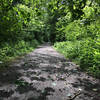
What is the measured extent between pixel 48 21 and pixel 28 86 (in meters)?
23.1

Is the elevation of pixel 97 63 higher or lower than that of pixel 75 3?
lower

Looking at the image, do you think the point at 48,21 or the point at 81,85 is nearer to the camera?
the point at 81,85

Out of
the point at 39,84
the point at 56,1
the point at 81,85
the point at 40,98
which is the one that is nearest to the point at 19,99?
the point at 40,98

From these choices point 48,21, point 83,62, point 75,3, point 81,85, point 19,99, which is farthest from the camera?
point 48,21

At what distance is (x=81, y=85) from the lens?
2998 mm

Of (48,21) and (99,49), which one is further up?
(48,21)

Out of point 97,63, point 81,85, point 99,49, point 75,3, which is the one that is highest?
point 75,3

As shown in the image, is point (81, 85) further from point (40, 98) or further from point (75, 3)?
point (75, 3)

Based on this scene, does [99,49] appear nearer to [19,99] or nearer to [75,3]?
[75,3]

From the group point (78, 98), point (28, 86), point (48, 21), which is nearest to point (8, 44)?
point (28, 86)

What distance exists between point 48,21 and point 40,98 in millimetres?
23680

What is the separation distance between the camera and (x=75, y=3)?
2811 mm

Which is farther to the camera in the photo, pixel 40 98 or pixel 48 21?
pixel 48 21

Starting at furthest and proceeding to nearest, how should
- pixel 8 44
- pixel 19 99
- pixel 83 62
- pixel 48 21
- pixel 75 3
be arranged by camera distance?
pixel 48 21
pixel 8 44
pixel 83 62
pixel 75 3
pixel 19 99
